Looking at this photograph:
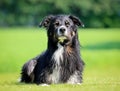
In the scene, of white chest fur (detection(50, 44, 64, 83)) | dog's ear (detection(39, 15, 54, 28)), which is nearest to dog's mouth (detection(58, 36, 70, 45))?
white chest fur (detection(50, 44, 64, 83))

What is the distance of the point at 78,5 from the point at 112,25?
11.7 metres

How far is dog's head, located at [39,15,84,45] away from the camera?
1703 cm

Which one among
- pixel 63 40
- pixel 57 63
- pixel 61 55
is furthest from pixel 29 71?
pixel 63 40

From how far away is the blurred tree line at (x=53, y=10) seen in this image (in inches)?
3617

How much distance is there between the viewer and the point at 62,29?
17.0 metres

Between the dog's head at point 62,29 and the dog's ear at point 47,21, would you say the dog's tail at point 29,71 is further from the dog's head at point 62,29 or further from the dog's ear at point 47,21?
the dog's head at point 62,29

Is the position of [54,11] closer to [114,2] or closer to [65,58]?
[114,2]

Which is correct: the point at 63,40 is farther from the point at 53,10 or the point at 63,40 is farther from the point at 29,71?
the point at 53,10

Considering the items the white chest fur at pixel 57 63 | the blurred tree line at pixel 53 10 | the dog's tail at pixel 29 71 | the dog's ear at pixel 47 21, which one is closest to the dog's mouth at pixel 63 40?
the white chest fur at pixel 57 63

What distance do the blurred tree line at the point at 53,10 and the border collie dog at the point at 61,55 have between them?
236ft

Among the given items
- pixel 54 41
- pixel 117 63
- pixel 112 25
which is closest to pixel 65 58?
pixel 54 41

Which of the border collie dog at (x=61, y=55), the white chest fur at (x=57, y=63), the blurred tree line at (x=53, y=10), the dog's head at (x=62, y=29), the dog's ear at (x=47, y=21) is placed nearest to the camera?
the dog's head at (x=62, y=29)

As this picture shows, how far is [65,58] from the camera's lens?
17547mm

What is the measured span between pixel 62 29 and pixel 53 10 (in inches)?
3003
